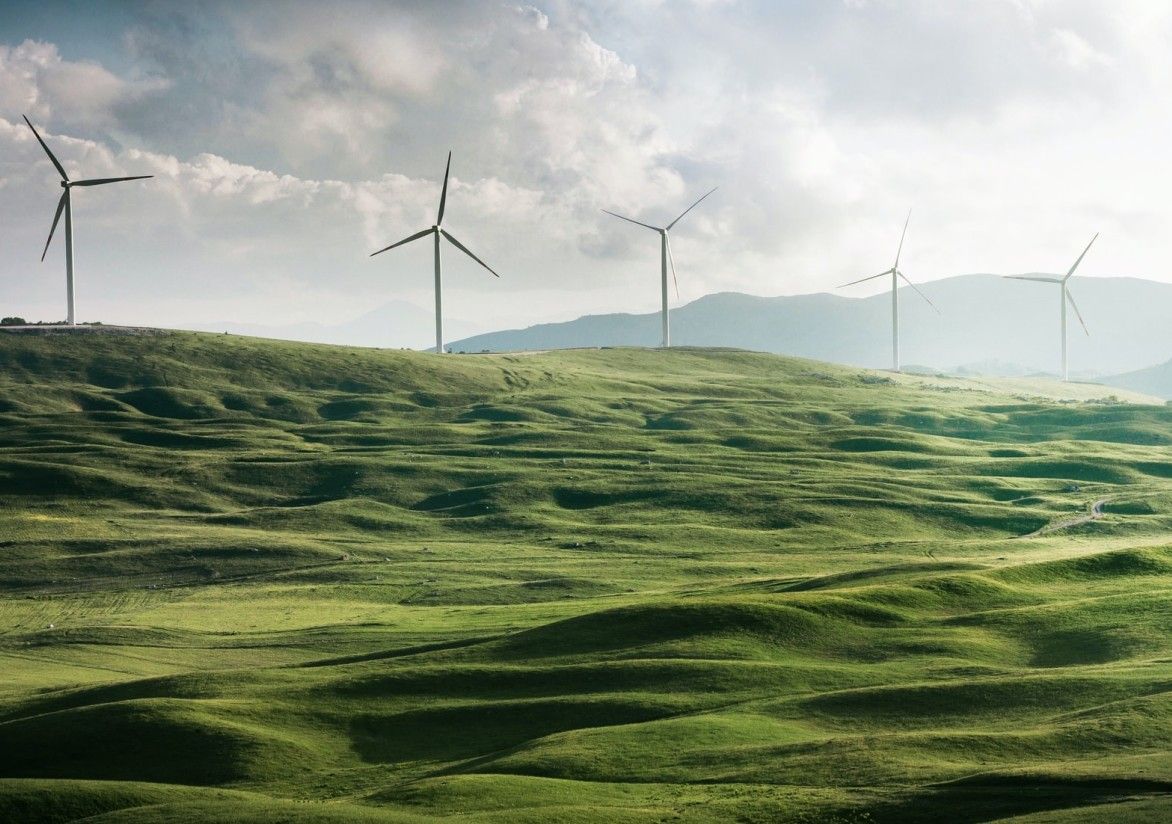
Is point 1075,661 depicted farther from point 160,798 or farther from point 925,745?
point 160,798

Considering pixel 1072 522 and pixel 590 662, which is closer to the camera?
pixel 590 662

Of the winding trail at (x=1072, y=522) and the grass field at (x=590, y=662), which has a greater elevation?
the winding trail at (x=1072, y=522)

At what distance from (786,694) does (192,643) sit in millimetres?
47107

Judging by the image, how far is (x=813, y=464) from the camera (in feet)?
611

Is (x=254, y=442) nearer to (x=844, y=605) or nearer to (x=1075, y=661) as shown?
(x=844, y=605)

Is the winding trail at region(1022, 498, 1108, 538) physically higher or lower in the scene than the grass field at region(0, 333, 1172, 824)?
higher

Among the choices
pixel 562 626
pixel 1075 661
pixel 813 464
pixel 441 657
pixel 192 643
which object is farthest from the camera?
pixel 813 464

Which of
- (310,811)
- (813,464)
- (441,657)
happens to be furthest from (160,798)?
(813,464)

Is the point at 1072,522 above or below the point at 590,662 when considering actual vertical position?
above

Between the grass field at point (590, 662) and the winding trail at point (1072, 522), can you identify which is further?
the winding trail at point (1072, 522)

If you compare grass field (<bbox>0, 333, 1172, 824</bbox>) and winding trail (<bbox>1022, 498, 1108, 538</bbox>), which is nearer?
grass field (<bbox>0, 333, 1172, 824</bbox>)

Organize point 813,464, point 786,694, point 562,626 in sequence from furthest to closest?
1. point 813,464
2. point 562,626
3. point 786,694

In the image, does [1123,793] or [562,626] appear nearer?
[1123,793]

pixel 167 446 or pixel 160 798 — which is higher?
pixel 167 446
